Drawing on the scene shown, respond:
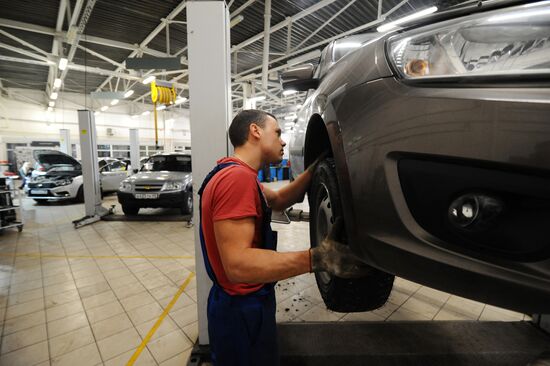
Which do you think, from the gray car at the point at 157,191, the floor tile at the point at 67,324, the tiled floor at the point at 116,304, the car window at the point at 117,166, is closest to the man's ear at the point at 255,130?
the tiled floor at the point at 116,304

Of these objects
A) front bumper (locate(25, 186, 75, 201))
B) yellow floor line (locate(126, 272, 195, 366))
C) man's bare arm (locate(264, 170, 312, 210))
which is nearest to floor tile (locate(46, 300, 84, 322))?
yellow floor line (locate(126, 272, 195, 366))

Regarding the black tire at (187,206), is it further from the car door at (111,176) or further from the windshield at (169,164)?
the car door at (111,176)

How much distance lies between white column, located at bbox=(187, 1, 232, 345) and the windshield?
13.8 feet

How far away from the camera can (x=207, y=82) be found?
1.46 metres

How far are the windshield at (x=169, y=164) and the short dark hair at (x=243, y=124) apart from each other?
14.8ft

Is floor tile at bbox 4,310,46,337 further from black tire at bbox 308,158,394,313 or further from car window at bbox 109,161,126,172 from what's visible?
car window at bbox 109,161,126,172

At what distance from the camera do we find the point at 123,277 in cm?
276

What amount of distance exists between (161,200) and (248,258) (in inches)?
169

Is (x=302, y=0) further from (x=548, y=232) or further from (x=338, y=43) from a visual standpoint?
(x=548, y=232)

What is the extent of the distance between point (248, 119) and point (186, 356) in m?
1.49

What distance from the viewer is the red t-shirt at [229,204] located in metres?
1.00

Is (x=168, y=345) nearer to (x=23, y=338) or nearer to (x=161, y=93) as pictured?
(x=23, y=338)

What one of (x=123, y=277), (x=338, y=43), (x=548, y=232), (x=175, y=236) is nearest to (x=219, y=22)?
(x=338, y=43)

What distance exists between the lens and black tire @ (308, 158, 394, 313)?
1060 mm
